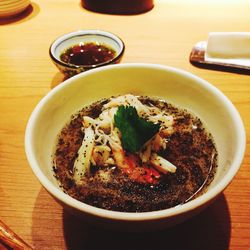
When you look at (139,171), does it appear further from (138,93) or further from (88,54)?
(88,54)

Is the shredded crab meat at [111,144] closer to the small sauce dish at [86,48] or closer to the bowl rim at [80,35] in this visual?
the bowl rim at [80,35]

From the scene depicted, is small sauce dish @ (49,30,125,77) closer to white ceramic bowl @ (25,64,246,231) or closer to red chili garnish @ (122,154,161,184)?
white ceramic bowl @ (25,64,246,231)

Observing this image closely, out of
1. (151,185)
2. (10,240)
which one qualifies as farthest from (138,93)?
(10,240)

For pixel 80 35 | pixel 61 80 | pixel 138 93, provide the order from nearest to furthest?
pixel 138 93, pixel 61 80, pixel 80 35

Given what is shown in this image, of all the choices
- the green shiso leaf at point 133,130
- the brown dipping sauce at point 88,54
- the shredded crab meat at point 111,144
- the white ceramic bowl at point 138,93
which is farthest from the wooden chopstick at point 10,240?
the brown dipping sauce at point 88,54

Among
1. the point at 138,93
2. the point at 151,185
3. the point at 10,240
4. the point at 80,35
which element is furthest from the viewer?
the point at 80,35

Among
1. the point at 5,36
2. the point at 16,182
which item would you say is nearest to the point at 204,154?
the point at 16,182

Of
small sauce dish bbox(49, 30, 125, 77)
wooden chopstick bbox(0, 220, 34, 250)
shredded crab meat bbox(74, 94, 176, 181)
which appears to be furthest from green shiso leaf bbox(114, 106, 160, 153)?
small sauce dish bbox(49, 30, 125, 77)
